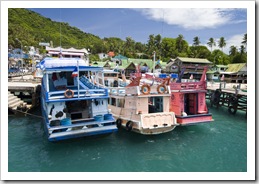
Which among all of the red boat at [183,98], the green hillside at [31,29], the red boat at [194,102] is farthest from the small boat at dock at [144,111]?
the green hillside at [31,29]

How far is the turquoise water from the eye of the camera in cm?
818

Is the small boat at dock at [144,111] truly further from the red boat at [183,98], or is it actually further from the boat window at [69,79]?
the boat window at [69,79]

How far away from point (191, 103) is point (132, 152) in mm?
5825

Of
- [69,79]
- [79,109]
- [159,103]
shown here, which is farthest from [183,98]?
[69,79]

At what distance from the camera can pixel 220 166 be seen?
27.7ft

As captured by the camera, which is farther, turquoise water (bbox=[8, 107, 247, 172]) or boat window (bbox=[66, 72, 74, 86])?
boat window (bbox=[66, 72, 74, 86])

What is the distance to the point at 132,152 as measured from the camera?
9484 millimetres

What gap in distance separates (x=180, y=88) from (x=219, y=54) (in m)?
59.3

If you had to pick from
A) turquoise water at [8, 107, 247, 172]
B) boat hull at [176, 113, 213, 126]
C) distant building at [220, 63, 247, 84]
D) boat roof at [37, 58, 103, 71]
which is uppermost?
distant building at [220, 63, 247, 84]

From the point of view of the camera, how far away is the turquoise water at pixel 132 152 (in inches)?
322

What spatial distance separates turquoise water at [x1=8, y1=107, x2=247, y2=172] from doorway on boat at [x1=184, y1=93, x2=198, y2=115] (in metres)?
1.24

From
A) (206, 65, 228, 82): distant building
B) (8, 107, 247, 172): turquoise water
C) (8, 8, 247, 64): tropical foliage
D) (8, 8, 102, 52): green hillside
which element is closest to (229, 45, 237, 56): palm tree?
Answer: (8, 8, 247, 64): tropical foliage

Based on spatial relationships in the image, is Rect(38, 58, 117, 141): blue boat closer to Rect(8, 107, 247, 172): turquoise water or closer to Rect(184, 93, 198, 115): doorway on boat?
Rect(8, 107, 247, 172): turquoise water

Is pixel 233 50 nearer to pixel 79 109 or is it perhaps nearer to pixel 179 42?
pixel 179 42
